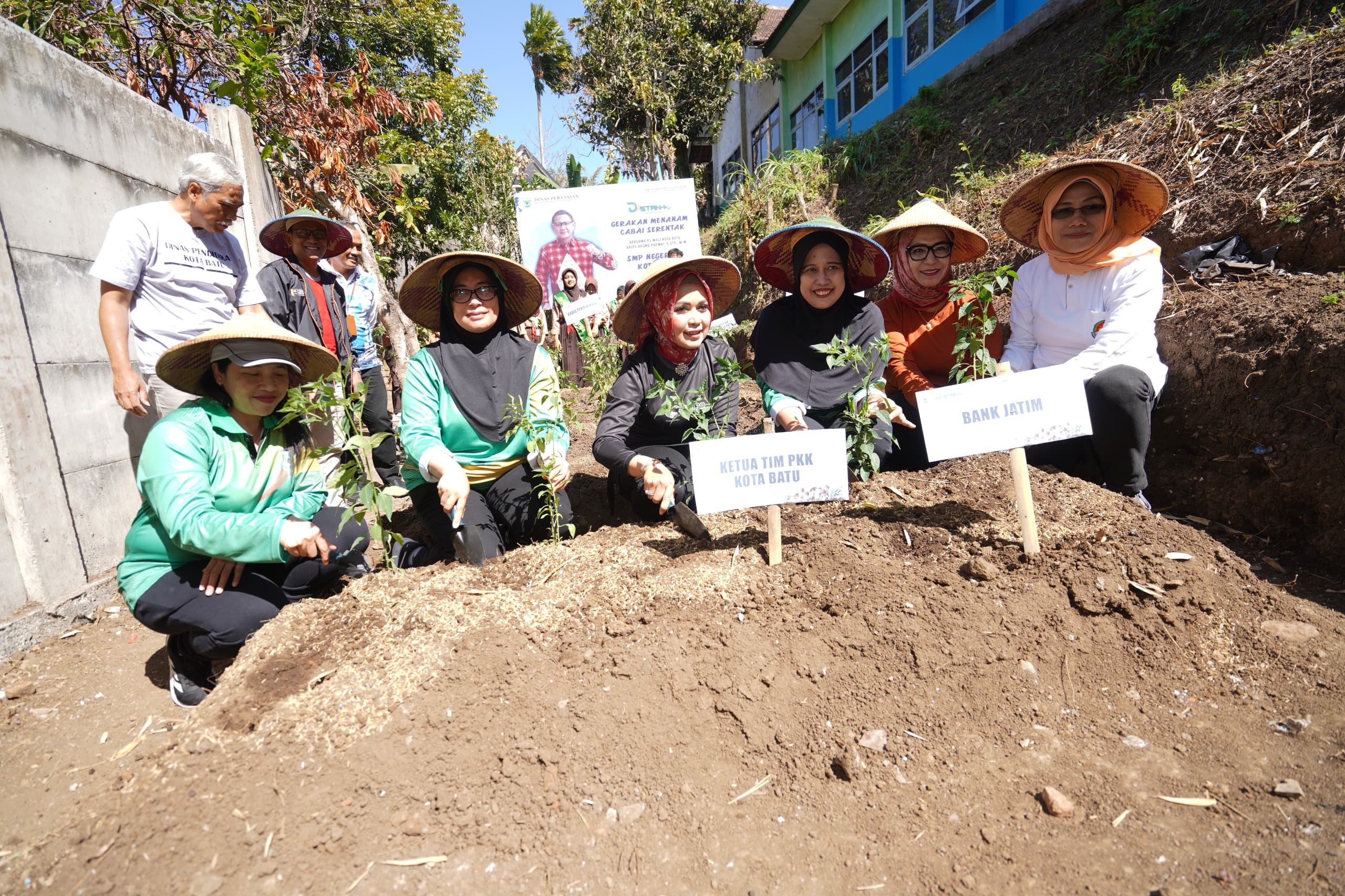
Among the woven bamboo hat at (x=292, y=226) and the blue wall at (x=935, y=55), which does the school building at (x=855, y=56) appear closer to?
the blue wall at (x=935, y=55)

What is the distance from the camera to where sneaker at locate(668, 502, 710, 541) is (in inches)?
96.0

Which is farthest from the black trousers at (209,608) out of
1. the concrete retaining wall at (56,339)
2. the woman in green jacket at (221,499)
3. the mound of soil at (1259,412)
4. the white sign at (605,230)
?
the white sign at (605,230)

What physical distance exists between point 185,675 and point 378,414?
2.16 meters

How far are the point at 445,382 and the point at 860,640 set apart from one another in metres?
1.89

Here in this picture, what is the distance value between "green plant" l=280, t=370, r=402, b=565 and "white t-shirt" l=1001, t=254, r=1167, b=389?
2589 millimetres

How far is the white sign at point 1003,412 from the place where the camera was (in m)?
2.06

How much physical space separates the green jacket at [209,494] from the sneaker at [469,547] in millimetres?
552

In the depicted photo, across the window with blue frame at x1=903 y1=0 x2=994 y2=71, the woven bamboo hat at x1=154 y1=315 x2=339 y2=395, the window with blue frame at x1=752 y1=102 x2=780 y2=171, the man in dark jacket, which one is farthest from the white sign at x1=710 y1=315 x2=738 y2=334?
the window with blue frame at x1=752 y1=102 x2=780 y2=171

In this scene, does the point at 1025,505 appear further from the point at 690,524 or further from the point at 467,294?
the point at 467,294

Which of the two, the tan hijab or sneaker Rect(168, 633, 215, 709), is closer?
sneaker Rect(168, 633, 215, 709)

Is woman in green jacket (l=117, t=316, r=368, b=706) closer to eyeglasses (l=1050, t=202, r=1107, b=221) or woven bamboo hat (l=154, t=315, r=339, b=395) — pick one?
A: woven bamboo hat (l=154, t=315, r=339, b=395)

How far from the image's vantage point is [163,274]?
2.78 m

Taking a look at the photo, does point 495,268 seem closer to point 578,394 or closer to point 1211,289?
point 1211,289

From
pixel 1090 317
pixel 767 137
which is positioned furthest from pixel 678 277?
pixel 767 137
